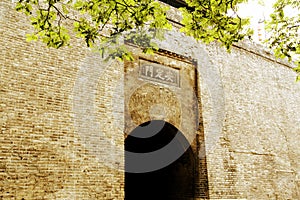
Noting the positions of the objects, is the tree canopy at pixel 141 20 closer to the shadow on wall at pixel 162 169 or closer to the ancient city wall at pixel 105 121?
the ancient city wall at pixel 105 121

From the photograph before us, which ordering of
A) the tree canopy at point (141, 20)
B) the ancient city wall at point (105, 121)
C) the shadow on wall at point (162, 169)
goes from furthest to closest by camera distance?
the shadow on wall at point (162, 169)
the ancient city wall at point (105, 121)
the tree canopy at point (141, 20)

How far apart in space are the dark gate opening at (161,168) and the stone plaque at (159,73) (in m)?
1.08

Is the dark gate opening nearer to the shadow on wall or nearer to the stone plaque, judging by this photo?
the shadow on wall

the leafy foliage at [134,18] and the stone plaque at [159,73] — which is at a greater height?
the stone plaque at [159,73]

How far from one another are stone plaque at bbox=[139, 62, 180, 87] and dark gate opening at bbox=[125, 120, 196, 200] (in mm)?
1082

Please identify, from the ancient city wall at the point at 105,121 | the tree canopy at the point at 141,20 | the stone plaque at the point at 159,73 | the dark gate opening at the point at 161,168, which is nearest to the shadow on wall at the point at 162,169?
the dark gate opening at the point at 161,168

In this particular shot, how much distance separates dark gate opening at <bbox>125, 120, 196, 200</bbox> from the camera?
24.2ft

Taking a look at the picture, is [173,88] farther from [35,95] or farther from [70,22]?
[35,95]

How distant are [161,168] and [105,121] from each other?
326 cm

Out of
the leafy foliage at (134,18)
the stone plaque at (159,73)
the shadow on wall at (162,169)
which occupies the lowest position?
the shadow on wall at (162,169)

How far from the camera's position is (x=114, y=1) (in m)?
3.75

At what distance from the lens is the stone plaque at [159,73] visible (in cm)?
693

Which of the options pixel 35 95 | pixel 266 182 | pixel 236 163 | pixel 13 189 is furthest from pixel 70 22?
pixel 266 182

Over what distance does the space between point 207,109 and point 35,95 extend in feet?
15.1
